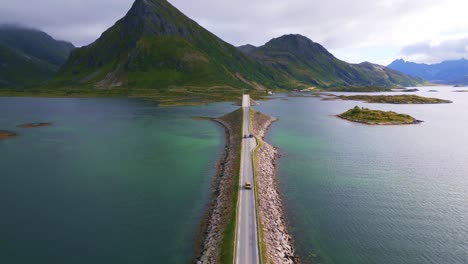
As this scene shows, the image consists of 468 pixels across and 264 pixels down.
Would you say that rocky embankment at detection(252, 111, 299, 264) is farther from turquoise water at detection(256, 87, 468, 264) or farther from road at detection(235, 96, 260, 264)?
turquoise water at detection(256, 87, 468, 264)

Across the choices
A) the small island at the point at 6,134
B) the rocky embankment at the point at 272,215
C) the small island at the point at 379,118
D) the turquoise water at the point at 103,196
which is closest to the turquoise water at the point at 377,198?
the rocky embankment at the point at 272,215

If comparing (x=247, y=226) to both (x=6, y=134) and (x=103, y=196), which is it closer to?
(x=103, y=196)

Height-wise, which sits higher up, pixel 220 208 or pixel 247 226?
pixel 247 226

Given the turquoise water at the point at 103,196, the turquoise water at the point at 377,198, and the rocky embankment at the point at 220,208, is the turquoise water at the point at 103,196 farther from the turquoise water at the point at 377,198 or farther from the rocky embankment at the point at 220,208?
the turquoise water at the point at 377,198

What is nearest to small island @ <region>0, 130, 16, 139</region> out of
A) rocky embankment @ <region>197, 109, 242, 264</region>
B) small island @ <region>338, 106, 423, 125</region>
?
rocky embankment @ <region>197, 109, 242, 264</region>

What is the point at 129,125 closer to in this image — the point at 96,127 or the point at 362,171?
the point at 96,127

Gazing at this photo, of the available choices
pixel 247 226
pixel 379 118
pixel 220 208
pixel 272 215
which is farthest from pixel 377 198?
pixel 379 118
